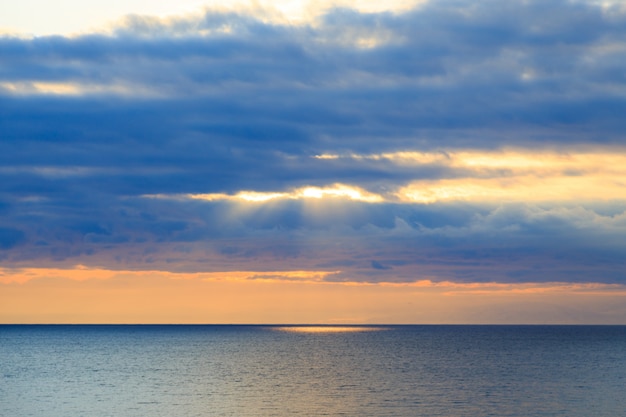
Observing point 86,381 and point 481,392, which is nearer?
point 481,392

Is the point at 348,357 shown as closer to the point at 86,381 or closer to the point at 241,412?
the point at 86,381

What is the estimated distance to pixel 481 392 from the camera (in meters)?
105

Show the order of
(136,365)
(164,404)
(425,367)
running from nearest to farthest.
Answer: (164,404), (425,367), (136,365)

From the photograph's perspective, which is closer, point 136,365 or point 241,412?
point 241,412

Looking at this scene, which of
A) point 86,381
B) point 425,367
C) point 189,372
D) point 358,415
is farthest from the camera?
point 425,367

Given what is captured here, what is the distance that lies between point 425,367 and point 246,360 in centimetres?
4549

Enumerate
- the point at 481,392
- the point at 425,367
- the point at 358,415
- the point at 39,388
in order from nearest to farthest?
the point at 358,415, the point at 481,392, the point at 39,388, the point at 425,367

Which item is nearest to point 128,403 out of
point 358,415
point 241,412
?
point 241,412

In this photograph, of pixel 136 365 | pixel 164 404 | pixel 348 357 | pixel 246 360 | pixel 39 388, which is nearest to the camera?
pixel 164 404

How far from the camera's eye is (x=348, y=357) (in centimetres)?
19350

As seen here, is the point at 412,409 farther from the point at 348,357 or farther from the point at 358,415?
the point at 348,357

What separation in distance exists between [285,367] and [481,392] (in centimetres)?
5828

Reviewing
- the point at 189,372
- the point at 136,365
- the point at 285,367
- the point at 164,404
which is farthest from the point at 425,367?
the point at 164,404

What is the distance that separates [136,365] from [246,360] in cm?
2735
